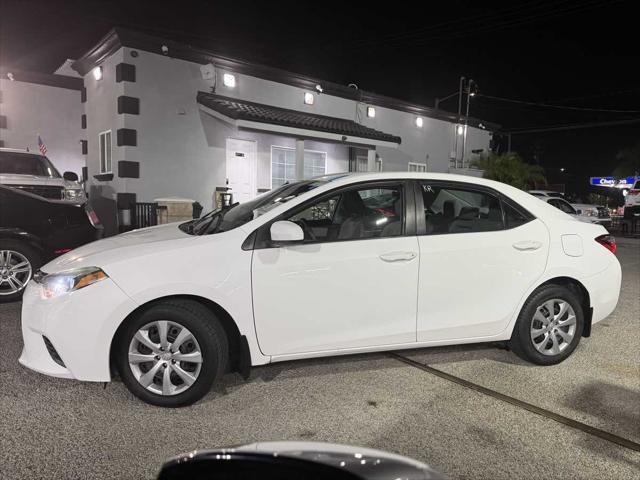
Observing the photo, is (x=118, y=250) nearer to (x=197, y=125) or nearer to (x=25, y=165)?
(x=25, y=165)

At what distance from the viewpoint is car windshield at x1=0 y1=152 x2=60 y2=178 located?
26.3 ft

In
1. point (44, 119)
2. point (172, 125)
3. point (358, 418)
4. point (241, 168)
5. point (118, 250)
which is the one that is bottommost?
point (358, 418)

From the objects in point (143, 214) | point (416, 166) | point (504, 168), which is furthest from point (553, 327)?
point (504, 168)

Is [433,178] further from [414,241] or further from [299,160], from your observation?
[299,160]

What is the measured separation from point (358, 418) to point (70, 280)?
6.80 ft

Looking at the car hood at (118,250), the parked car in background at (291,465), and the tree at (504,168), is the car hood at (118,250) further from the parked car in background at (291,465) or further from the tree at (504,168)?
the tree at (504,168)

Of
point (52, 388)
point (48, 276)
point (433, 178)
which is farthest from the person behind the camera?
point (433, 178)

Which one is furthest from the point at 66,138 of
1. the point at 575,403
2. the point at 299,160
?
the point at 575,403

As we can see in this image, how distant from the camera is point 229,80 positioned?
12.6 metres

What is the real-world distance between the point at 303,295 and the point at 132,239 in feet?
4.52

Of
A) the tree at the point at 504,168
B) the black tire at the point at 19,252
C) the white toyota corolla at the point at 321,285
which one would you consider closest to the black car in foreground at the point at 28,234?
the black tire at the point at 19,252

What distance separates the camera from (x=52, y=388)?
11.1ft

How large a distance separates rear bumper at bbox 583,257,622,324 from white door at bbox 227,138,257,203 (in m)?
10.3

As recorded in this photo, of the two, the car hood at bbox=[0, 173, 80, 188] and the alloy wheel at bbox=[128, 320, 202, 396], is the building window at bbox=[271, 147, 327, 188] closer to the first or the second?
the car hood at bbox=[0, 173, 80, 188]
